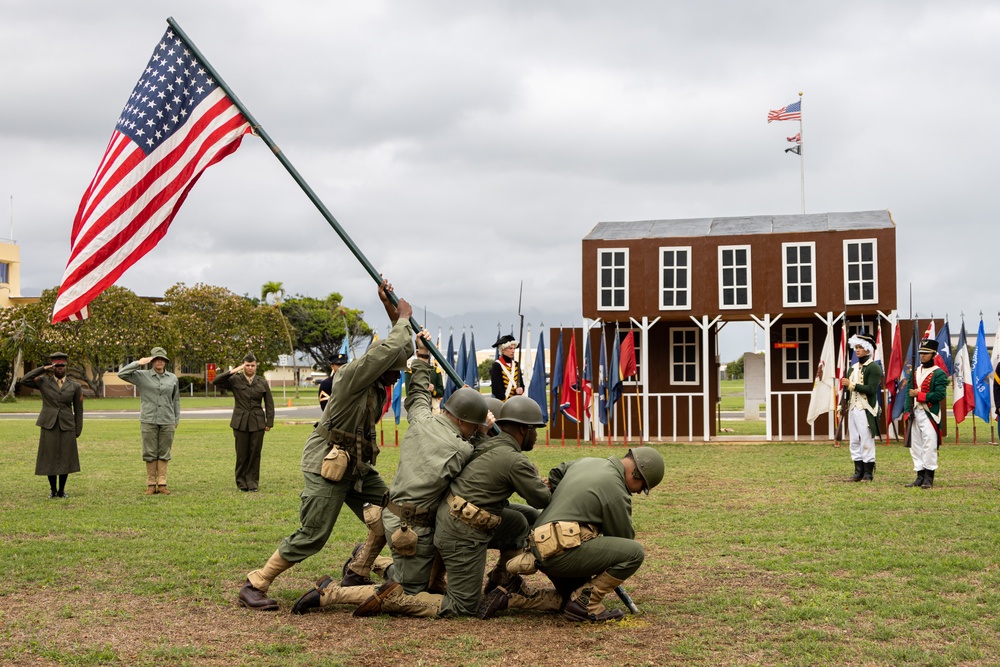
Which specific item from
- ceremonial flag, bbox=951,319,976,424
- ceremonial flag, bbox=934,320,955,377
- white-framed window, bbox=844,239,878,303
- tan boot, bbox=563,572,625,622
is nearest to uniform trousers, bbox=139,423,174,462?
tan boot, bbox=563,572,625,622

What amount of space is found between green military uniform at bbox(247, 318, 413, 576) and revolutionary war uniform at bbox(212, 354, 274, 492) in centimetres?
751

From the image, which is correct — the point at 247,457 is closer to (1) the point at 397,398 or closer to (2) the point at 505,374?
(2) the point at 505,374

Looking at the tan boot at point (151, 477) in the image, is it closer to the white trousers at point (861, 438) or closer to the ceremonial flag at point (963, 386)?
the white trousers at point (861, 438)

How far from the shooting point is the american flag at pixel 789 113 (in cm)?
3250

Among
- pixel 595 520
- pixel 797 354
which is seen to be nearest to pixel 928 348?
pixel 595 520

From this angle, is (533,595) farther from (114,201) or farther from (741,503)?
(741,503)

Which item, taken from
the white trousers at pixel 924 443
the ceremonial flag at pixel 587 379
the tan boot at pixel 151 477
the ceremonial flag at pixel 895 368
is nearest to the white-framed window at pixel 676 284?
the ceremonial flag at pixel 587 379

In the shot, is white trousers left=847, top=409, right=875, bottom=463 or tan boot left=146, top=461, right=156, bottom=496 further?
white trousers left=847, top=409, right=875, bottom=463

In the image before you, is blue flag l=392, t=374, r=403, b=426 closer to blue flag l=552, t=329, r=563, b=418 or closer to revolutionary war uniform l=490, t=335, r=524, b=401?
blue flag l=552, t=329, r=563, b=418

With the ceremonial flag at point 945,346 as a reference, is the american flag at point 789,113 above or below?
above

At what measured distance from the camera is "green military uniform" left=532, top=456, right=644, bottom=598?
23.7 ft

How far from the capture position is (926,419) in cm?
1481

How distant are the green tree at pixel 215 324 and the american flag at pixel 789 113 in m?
46.6

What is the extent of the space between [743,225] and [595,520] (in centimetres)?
2225
